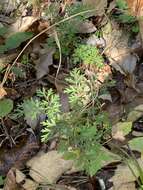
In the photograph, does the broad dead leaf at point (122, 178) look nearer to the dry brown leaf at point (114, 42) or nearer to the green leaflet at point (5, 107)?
the green leaflet at point (5, 107)

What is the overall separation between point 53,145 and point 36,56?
27.0 inches

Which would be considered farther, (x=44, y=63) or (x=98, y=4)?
(x=98, y=4)

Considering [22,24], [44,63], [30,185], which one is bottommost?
[30,185]

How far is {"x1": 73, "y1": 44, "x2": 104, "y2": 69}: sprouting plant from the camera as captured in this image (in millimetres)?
2594

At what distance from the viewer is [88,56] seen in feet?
8.59

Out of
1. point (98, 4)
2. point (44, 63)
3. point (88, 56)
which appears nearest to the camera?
point (88, 56)

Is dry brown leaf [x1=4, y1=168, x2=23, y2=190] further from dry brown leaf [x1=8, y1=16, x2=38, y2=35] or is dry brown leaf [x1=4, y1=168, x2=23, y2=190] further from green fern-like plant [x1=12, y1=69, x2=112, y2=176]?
dry brown leaf [x1=8, y1=16, x2=38, y2=35]

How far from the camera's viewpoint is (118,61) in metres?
2.68

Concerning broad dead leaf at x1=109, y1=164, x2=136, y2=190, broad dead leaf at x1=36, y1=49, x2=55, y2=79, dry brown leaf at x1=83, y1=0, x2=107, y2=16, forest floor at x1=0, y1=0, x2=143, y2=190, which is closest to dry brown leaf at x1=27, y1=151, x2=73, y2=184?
forest floor at x1=0, y1=0, x2=143, y2=190

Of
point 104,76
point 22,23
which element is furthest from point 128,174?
point 22,23

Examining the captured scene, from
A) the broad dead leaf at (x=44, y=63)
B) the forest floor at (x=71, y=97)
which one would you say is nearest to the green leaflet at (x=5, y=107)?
the forest floor at (x=71, y=97)

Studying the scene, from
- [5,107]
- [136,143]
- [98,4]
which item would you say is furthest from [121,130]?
[98,4]

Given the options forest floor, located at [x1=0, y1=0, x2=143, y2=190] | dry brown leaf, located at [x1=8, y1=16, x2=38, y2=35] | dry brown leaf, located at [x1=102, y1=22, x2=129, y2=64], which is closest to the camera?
forest floor, located at [x1=0, y1=0, x2=143, y2=190]

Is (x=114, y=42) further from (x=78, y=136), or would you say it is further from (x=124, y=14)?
(x=78, y=136)
